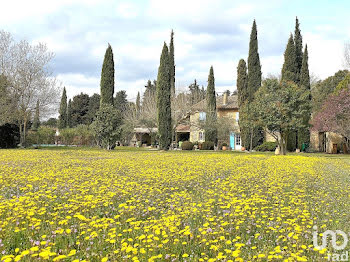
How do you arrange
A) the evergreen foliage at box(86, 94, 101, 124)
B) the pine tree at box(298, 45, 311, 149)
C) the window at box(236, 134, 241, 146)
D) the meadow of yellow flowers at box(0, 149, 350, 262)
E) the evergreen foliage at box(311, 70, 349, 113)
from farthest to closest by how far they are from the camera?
the evergreen foliage at box(86, 94, 101, 124) < the window at box(236, 134, 241, 146) < the evergreen foliage at box(311, 70, 349, 113) < the pine tree at box(298, 45, 311, 149) < the meadow of yellow flowers at box(0, 149, 350, 262)

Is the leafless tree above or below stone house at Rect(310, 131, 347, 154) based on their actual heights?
above

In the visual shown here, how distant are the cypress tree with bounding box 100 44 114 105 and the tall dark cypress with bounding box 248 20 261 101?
16.4 m

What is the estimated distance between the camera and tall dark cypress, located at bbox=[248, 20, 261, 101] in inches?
1497

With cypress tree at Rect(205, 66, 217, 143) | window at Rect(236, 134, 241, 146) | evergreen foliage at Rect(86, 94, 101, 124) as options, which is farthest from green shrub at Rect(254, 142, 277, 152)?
evergreen foliage at Rect(86, 94, 101, 124)

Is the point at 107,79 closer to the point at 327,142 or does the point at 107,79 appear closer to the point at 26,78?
the point at 26,78

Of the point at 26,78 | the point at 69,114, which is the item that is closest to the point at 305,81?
the point at 26,78

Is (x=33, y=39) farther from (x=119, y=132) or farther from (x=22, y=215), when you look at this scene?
(x=22, y=215)

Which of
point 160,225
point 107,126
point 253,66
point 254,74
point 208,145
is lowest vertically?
point 160,225

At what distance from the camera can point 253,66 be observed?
38.2 meters

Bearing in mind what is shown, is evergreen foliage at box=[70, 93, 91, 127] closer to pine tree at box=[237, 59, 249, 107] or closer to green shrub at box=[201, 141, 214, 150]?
green shrub at box=[201, 141, 214, 150]

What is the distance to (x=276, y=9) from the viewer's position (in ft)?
31.8

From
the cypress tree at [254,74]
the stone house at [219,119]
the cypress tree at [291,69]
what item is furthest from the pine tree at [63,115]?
the cypress tree at [291,69]

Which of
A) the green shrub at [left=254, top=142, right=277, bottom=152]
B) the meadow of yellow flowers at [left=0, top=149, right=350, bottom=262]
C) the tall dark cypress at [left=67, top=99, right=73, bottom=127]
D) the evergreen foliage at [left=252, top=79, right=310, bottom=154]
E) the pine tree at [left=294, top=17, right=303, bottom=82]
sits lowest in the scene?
the meadow of yellow flowers at [left=0, top=149, right=350, bottom=262]

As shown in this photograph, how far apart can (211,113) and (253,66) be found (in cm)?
785
